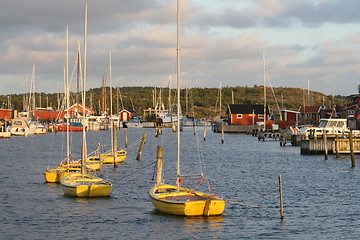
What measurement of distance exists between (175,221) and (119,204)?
6674mm

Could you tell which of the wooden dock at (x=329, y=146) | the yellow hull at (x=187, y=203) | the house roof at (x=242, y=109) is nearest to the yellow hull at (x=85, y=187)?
the yellow hull at (x=187, y=203)

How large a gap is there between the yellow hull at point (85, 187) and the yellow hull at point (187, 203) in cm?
590

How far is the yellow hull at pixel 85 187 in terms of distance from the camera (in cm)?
3784

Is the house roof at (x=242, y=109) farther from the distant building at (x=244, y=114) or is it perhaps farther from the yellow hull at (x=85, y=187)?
the yellow hull at (x=85, y=187)

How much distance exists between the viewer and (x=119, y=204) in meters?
36.5

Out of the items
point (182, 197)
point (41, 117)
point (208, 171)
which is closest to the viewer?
point (182, 197)

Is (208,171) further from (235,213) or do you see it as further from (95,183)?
(235,213)

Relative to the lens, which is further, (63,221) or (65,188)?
(65,188)

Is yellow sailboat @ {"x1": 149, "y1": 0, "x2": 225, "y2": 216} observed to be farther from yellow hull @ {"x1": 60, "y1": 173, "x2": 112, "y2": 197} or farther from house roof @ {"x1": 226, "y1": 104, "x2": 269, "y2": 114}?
house roof @ {"x1": 226, "y1": 104, "x2": 269, "y2": 114}

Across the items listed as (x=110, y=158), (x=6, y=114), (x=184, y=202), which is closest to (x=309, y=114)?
(x=6, y=114)

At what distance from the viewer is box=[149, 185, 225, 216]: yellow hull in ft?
101

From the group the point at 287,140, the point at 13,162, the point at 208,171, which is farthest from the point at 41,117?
the point at 208,171

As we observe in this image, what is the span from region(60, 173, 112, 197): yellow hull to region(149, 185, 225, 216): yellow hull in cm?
590

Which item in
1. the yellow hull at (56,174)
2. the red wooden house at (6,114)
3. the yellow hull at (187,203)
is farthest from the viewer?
the red wooden house at (6,114)
